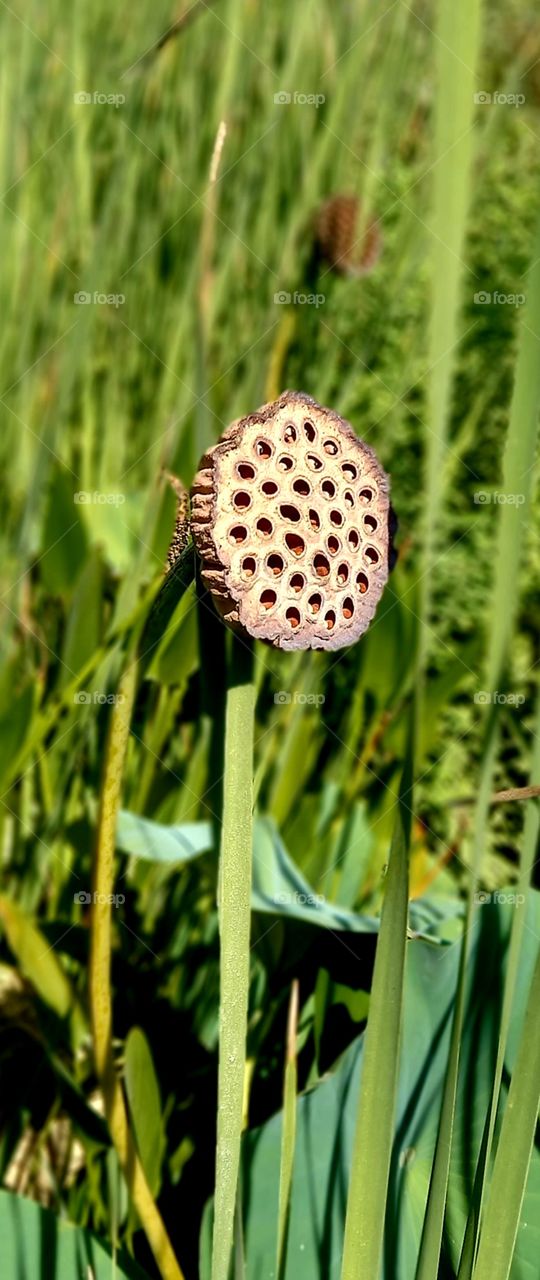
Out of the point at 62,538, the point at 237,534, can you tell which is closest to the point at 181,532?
the point at 237,534

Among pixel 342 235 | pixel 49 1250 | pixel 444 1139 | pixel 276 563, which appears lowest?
pixel 49 1250

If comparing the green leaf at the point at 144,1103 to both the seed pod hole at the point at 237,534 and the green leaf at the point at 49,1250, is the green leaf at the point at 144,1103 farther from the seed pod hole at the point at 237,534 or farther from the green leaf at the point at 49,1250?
the seed pod hole at the point at 237,534

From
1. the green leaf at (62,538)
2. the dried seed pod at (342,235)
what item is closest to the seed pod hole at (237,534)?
the green leaf at (62,538)

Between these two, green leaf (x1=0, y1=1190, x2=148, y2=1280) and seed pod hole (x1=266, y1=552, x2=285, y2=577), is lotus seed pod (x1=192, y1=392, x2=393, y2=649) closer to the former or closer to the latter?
seed pod hole (x1=266, y1=552, x2=285, y2=577)

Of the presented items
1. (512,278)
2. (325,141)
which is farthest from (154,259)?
(512,278)

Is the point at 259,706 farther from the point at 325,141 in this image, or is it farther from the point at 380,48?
the point at 380,48

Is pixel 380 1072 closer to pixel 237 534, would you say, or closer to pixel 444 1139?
pixel 444 1139

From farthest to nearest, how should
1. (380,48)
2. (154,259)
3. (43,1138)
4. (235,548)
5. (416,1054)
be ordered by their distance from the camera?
(380,48) < (154,259) < (43,1138) < (416,1054) < (235,548)
